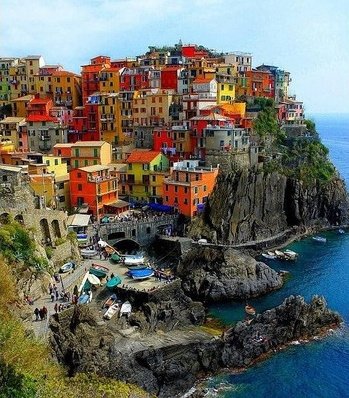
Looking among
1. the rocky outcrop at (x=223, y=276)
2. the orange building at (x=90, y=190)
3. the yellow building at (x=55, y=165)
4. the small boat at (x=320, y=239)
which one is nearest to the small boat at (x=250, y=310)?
the rocky outcrop at (x=223, y=276)

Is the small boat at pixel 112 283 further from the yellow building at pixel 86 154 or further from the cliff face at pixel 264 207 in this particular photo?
the yellow building at pixel 86 154

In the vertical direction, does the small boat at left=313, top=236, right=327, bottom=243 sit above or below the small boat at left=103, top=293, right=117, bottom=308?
below

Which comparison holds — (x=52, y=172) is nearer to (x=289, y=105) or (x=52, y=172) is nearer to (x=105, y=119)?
(x=105, y=119)

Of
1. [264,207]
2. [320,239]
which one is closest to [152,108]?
[264,207]

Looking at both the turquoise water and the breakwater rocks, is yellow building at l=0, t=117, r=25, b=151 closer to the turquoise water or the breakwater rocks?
the turquoise water

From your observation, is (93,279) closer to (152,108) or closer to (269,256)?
(269,256)

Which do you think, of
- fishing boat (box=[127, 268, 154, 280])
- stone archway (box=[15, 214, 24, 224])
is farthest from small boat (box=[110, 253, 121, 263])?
stone archway (box=[15, 214, 24, 224])
